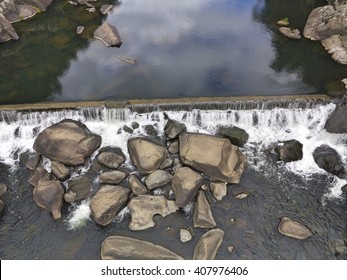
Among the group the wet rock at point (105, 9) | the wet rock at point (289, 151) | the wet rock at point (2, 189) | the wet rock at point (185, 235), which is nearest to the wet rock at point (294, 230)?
the wet rock at point (289, 151)

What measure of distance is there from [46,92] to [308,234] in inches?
541

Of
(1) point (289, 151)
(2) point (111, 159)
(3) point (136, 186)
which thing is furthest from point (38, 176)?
(1) point (289, 151)

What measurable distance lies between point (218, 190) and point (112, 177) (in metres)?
4.31

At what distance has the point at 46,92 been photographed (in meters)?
18.6

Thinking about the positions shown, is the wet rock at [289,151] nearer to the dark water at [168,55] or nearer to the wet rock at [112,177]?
the dark water at [168,55]

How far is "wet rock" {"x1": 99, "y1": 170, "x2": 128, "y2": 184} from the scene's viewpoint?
587 inches

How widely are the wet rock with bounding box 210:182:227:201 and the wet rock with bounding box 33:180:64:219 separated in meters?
5.98

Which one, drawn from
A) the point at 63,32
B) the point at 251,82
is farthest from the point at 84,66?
the point at 251,82

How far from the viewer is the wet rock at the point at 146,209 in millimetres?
13586

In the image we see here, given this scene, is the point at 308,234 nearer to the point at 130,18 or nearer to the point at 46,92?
the point at 46,92

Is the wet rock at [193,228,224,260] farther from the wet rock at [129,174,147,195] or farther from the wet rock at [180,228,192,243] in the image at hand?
the wet rock at [129,174,147,195]

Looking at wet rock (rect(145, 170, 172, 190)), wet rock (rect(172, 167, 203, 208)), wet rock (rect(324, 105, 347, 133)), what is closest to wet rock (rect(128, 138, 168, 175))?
wet rock (rect(145, 170, 172, 190))

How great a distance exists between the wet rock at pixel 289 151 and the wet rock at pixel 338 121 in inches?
72.6

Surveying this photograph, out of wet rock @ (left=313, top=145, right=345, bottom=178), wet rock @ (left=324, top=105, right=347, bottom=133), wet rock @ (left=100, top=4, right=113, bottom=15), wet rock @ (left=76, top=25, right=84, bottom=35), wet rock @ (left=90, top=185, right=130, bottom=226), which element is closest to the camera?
wet rock @ (left=90, top=185, right=130, bottom=226)
